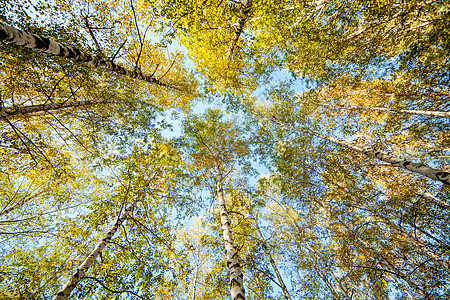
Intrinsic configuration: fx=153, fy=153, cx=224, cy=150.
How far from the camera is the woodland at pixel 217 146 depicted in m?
4.02

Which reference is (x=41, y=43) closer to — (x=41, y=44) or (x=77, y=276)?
(x=41, y=44)

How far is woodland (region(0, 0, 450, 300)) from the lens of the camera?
4.02 meters

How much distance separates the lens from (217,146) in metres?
8.61

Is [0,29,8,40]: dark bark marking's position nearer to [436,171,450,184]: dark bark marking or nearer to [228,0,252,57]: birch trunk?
[228,0,252,57]: birch trunk

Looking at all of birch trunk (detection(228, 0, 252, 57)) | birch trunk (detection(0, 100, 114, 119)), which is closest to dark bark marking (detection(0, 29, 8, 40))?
birch trunk (detection(0, 100, 114, 119))

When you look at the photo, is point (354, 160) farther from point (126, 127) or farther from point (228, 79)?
point (126, 127)

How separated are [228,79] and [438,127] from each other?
7751mm

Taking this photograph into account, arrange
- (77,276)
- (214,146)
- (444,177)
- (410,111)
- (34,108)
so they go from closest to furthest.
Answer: (444,177), (77,276), (34,108), (410,111), (214,146)

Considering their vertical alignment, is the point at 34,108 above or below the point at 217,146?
below

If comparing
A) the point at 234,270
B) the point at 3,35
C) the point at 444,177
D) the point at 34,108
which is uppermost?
the point at 34,108

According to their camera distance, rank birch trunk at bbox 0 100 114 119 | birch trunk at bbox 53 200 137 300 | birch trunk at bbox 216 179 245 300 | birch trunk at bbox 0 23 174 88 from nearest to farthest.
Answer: birch trunk at bbox 0 23 174 88, birch trunk at bbox 216 179 245 300, birch trunk at bbox 53 200 137 300, birch trunk at bbox 0 100 114 119

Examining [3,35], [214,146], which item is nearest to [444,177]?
[214,146]

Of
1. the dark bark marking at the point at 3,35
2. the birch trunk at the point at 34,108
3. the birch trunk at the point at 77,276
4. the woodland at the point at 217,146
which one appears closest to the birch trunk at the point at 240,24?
the woodland at the point at 217,146

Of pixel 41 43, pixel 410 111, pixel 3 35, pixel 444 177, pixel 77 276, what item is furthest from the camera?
pixel 410 111
